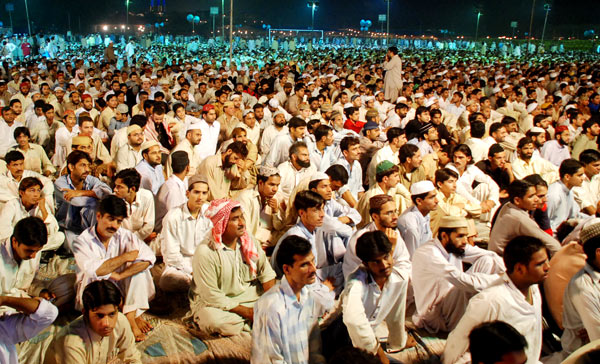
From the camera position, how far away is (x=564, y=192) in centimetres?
497

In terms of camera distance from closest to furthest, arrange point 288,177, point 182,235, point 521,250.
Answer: point 521,250 < point 182,235 < point 288,177

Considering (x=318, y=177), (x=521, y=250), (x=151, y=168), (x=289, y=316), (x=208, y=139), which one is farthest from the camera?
(x=208, y=139)

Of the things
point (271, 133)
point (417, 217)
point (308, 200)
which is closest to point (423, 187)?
point (417, 217)

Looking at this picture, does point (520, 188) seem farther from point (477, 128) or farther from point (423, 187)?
point (477, 128)

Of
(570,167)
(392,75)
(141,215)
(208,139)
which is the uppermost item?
(392,75)

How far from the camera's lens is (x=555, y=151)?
7109 millimetres

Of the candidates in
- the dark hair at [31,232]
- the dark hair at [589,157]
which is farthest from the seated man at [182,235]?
the dark hair at [589,157]

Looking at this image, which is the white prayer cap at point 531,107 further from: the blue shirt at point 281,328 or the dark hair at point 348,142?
the blue shirt at point 281,328

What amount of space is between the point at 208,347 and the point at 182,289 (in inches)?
33.8

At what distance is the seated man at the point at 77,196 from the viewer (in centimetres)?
454

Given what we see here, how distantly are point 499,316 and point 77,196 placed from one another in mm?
3573

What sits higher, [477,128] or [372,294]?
[477,128]

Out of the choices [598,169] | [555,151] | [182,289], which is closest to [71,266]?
[182,289]

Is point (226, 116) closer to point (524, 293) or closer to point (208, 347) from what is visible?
point (208, 347)
